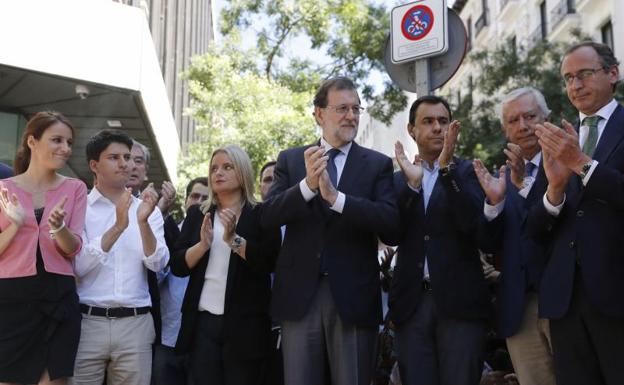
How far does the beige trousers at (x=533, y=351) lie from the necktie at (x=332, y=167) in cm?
138

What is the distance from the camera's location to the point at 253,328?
13.9 feet

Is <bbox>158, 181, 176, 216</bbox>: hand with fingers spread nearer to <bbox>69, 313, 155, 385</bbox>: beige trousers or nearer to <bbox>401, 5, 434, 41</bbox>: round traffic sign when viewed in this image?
<bbox>69, 313, 155, 385</bbox>: beige trousers

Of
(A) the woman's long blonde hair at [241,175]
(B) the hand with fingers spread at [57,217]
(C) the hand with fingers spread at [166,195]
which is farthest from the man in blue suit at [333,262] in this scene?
(C) the hand with fingers spread at [166,195]

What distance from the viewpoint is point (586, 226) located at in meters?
3.19

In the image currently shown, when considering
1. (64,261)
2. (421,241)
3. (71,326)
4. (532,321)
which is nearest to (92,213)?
(64,261)

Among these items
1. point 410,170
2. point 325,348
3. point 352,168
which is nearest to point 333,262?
point 325,348

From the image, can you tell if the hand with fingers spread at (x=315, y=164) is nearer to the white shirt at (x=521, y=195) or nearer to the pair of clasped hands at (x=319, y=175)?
the pair of clasped hands at (x=319, y=175)

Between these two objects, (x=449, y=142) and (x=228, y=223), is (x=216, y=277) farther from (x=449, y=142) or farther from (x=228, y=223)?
(x=449, y=142)

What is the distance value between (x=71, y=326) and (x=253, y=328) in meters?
1.13

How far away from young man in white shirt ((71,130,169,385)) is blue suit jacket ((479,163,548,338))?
2.19 meters

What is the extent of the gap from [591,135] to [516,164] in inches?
26.1

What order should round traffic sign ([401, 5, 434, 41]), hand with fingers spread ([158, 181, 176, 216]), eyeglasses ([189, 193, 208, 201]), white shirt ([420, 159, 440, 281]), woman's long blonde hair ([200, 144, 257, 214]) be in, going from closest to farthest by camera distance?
white shirt ([420, 159, 440, 281]) → woman's long blonde hair ([200, 144, 257, 214]) → hand with fingers spread ([158, 181, 176, 216]) → round traffic sign ([401, 5, 434, 41]) → eyeglasses ([189, 193, 208, 201])

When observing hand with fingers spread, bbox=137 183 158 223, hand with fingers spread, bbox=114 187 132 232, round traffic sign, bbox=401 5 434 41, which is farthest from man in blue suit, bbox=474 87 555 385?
hand with fingers spread, bbox=114 187 132 232

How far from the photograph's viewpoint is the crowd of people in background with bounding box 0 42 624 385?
128 inches
